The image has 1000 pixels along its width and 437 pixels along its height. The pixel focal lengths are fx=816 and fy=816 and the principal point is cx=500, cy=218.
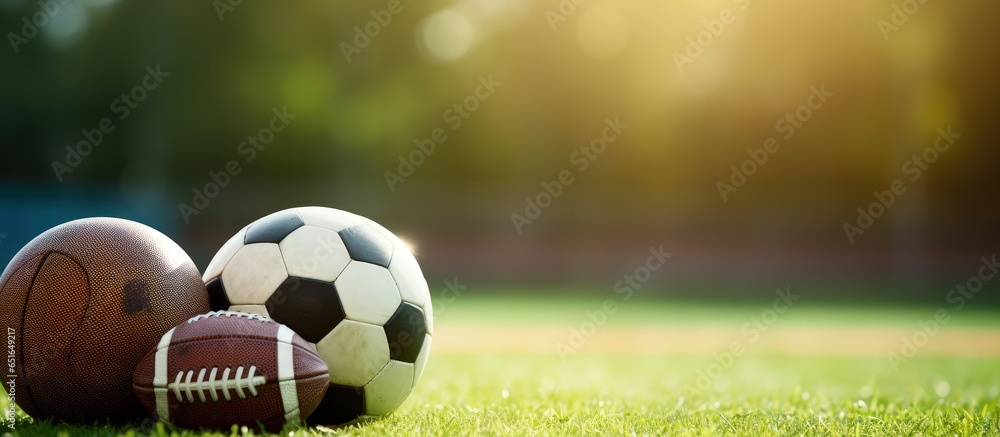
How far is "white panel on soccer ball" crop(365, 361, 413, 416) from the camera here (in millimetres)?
3859

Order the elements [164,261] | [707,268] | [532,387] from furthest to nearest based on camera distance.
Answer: [707,268]
[532,387]
[164,261]

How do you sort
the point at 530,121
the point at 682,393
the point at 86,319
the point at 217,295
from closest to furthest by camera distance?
the point at 86,319
the point at 217,295
the point at 682,393
the point at 530,121

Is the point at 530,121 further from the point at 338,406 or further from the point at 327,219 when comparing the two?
the point at 338,406

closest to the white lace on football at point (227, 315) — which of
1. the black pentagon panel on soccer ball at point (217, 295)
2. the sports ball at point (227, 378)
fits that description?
the sports ball at point (227, 378)

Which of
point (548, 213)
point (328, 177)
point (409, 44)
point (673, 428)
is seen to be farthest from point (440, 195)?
point (673, 428)

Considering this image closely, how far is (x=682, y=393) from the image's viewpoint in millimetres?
5949

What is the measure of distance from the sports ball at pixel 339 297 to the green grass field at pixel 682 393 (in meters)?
0.20

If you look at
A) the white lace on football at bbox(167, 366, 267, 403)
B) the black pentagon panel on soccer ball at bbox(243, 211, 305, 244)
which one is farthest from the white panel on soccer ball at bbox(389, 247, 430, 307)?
the white lace on football at bbox(167, 366, 267, 403)

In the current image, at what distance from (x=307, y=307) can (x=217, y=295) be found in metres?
0.53

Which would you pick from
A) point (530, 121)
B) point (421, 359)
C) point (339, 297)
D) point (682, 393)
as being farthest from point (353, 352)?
point (530, 121)

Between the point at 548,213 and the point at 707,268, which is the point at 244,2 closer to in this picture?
the point at 548,213

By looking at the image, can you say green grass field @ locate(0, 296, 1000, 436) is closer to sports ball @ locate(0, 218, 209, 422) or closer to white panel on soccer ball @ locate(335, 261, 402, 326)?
sports ball @ locate(0, 218, 209, 422)

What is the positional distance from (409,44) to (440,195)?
27.0ft

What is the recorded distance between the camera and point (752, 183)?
93.5ft
